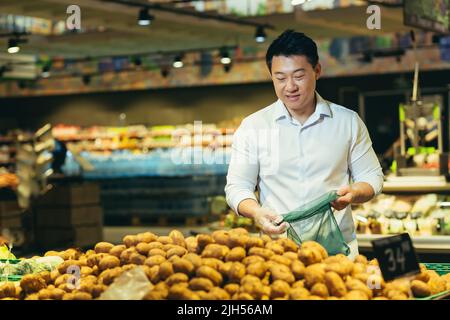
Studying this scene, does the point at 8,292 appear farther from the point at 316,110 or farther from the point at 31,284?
the point at 316,110

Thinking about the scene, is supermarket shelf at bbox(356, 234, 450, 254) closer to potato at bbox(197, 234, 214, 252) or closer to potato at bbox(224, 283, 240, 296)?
potato at bbox(197, 234, 214, 252)

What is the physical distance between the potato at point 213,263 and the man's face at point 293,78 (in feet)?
2.80

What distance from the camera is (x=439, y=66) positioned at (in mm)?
13867

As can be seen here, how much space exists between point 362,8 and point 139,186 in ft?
16.4

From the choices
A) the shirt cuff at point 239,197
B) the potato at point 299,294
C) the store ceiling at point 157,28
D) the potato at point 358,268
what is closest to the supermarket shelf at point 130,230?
the store ceiling at point 157,28

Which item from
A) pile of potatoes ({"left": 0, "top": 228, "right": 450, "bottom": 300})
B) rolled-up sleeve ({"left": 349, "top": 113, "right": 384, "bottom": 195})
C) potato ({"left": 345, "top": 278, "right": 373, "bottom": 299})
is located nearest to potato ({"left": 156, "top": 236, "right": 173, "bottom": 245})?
pile of potatoes ({"left": 0, "top": 228, "right": 450, "bottom": 300})

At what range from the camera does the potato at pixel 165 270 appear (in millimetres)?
2356

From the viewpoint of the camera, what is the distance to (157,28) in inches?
440

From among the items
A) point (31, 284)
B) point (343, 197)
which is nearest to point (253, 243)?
point (343, 197)

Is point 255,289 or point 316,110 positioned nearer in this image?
point 255,289

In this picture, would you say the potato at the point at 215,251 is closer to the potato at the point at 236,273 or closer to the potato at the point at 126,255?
the potato at the point at 236,273

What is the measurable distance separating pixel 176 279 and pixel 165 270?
82mm
